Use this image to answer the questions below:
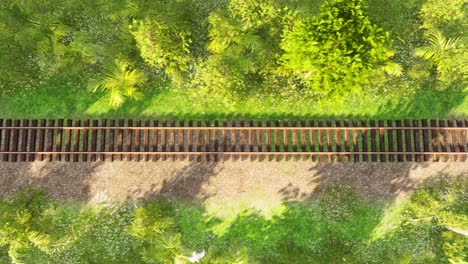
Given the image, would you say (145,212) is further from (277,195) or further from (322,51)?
(322,51)

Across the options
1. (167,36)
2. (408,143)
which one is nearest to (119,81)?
(167,36)

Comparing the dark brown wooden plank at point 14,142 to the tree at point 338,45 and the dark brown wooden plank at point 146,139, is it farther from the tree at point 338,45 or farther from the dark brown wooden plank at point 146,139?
the tree at point 338,45

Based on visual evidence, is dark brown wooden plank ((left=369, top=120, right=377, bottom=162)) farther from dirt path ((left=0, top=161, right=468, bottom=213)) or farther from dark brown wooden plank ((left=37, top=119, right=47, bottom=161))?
dark brown wooden plank ((left=37, top=119, right=47, bottom=161))

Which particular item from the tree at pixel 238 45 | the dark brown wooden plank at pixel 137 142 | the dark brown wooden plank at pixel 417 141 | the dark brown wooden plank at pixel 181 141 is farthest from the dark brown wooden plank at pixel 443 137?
the dark brown wooden plank at pixel 137 142

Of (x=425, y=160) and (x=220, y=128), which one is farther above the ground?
(x=220, y=128)

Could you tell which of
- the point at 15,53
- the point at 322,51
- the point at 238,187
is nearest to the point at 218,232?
the point at 238,187

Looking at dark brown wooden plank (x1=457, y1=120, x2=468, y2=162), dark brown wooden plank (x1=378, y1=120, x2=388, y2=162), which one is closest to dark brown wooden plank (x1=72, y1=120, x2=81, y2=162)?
dark brown wooden plank (x1=378, y1=120, x2=388, y2=162)
